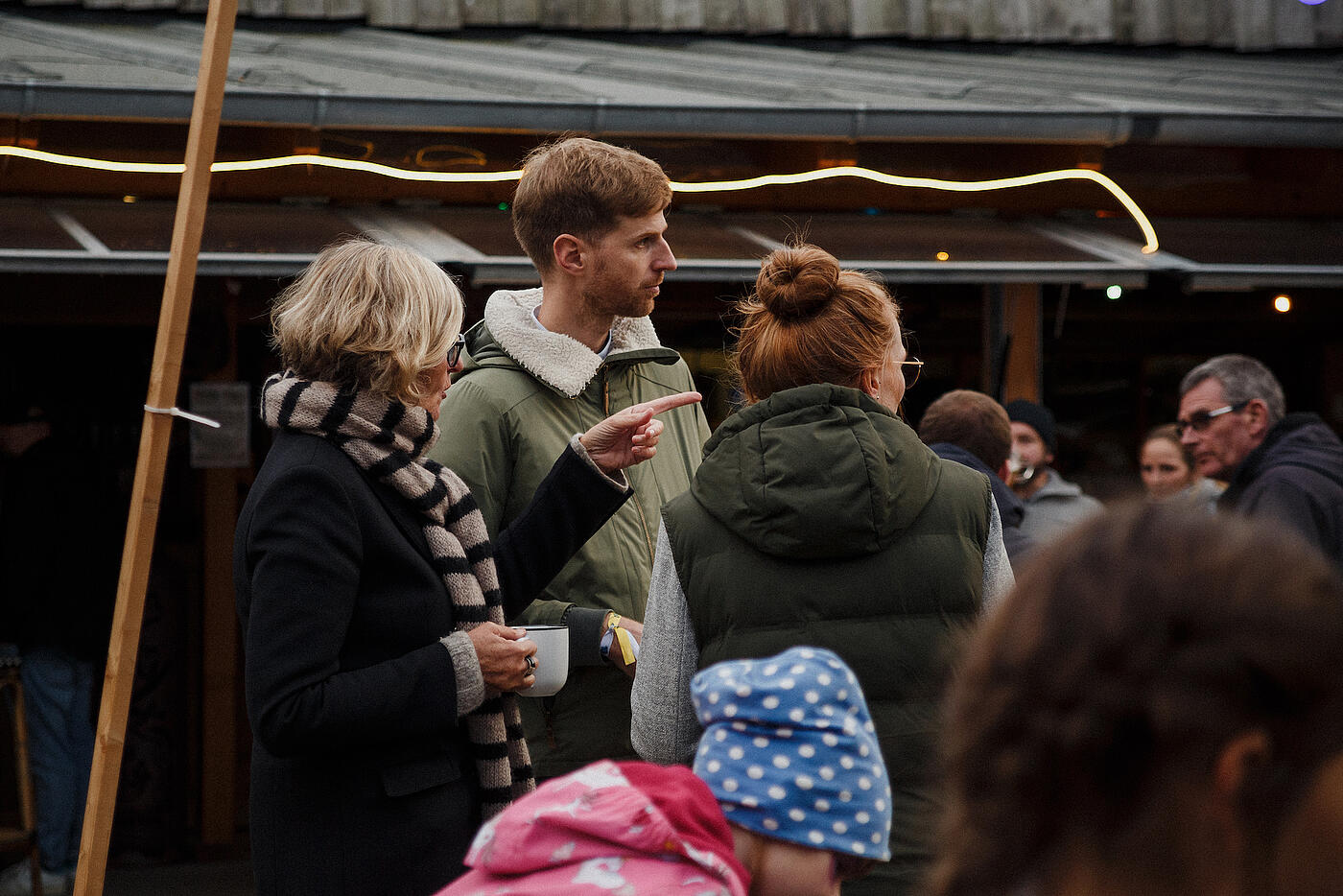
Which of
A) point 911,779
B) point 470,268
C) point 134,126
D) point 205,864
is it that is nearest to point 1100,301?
point 470,268

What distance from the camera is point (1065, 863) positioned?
853mm

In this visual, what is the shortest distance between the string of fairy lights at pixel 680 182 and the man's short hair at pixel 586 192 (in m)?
2.82

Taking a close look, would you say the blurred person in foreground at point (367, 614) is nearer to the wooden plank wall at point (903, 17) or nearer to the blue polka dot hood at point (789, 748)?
the blue polka dot hood at point (789, 748)

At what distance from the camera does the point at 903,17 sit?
290 inches

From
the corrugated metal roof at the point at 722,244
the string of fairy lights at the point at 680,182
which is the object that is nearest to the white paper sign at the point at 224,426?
the corrugated metal roof at the point at 722,244

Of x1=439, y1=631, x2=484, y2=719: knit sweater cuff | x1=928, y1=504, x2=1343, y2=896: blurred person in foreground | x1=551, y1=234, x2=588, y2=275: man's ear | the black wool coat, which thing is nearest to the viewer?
x1=928, y1=504, x2=1343, y2=896: blurred person in foreground

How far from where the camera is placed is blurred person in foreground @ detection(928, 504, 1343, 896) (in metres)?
0.80

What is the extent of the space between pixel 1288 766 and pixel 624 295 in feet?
6.46

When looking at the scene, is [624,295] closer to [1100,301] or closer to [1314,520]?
[1314,520]

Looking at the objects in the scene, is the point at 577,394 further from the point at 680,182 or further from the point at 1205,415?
the point at 680,182

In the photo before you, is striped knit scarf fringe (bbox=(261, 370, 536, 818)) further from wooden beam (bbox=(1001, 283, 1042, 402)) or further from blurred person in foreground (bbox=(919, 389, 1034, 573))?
wooden beam (bbox=(1001, 283, 1042, 402))

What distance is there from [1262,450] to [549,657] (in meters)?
3.03

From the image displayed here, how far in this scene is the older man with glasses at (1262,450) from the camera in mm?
4145

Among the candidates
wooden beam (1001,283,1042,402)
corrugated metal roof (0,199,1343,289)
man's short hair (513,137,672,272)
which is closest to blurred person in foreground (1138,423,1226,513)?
wooden beam (1001,283,1042,402)
